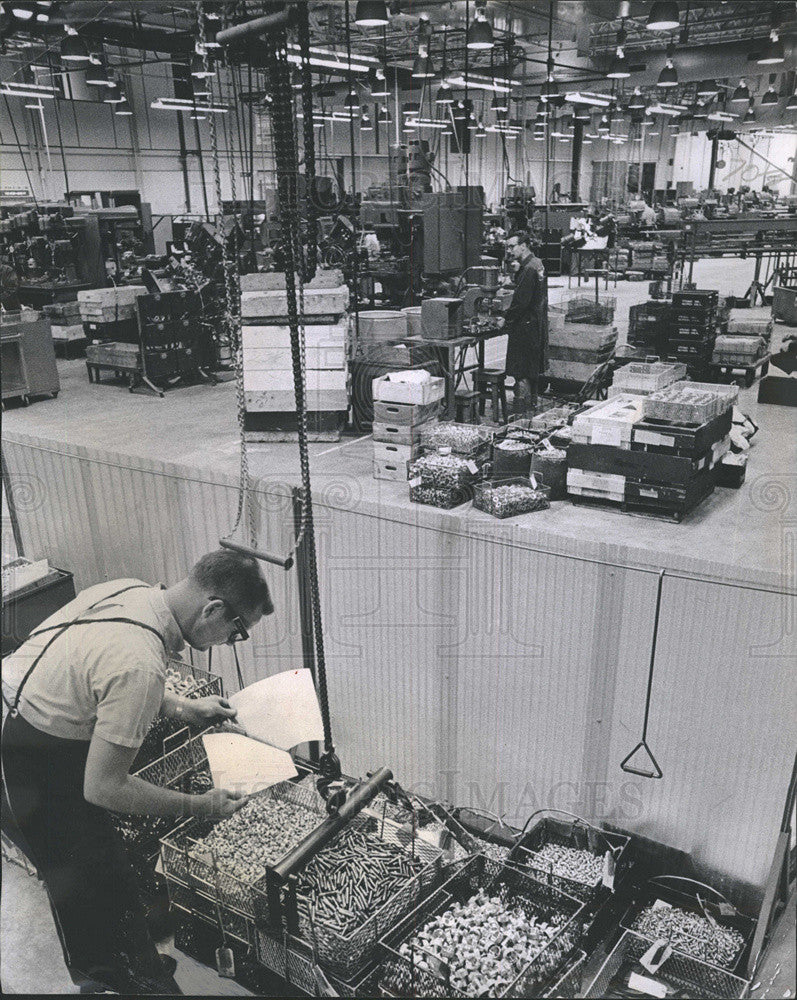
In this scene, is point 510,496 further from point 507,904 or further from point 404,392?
point 507,904

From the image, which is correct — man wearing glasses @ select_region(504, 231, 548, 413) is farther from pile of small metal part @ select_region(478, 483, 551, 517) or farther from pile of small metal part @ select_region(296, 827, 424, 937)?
pile of small metal part @ select_region(296, 827, 424, 937)

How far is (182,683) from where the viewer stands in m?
2.88

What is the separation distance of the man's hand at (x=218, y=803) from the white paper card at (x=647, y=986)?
3.70 feet

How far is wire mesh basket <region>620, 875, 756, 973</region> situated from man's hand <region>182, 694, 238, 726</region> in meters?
1.29

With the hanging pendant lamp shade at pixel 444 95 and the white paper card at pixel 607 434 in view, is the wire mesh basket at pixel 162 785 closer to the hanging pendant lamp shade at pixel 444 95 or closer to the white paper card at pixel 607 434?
the white paper card at pixel 607 434

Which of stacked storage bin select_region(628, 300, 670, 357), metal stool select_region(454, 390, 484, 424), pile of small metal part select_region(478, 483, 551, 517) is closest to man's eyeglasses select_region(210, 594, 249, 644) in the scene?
pile of small metal part select_region(478, 483, 551, 517)

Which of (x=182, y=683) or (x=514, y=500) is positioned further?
(x=514, y=500)

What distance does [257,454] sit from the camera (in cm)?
521

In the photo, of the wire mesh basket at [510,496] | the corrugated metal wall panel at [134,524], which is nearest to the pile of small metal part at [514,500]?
the wire mesh basket at [510,496]

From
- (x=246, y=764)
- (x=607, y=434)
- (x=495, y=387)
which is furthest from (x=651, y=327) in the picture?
(x=246, y=764)

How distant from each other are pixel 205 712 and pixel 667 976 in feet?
→ 4.78

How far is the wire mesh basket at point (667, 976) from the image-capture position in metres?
2.11

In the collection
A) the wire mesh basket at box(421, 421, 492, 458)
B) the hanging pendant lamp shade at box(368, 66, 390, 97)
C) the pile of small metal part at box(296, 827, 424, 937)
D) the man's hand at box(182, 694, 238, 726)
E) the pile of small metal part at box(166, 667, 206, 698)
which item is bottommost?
the pile of small metal part at box(296, 827, 424, 937)

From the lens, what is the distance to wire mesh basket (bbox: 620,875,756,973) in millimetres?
2338
